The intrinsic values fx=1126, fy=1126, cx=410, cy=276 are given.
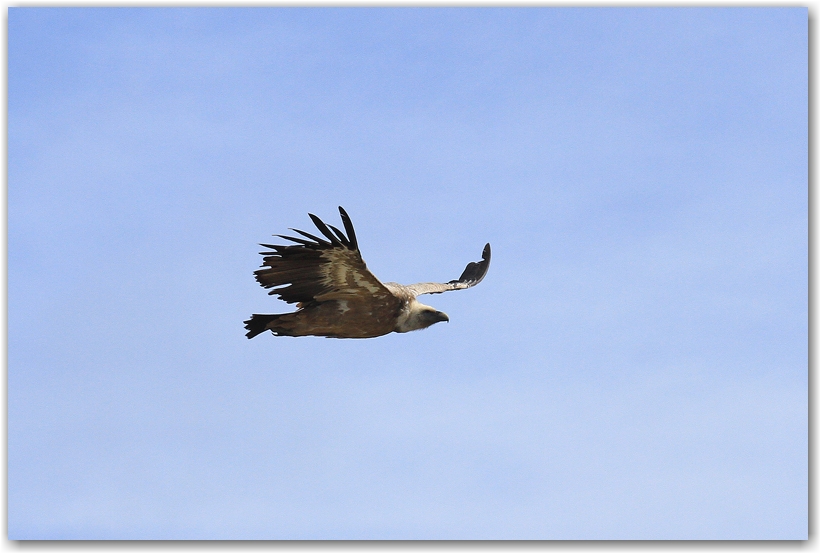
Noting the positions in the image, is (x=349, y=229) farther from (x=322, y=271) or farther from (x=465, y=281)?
(x=465, y=281)

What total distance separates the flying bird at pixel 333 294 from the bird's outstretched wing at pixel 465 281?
5.92 feet

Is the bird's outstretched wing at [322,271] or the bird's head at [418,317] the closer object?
the bird's outstretched wing at [322,271]

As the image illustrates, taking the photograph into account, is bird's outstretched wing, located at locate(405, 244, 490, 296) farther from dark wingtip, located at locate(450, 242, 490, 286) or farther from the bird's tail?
the bird's tail

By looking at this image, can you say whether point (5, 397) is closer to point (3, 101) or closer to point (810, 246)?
point (3, 101)

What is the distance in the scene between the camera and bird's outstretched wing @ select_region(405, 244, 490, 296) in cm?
1708

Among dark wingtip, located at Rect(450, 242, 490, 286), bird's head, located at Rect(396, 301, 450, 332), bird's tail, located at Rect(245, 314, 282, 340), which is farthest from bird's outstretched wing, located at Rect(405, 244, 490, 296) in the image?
bird's tail, located at Rect(245, 314, 282, 340)

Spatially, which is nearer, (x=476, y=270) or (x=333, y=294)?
(x=333, y=294)

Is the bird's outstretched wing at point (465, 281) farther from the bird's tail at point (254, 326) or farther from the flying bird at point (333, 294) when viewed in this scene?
the bird's tail at point (254, 326)

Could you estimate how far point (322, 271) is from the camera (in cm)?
1369

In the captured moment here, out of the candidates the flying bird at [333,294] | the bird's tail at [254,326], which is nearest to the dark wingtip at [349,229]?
the flying bird at [333,294]

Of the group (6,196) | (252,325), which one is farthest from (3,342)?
(252,325)

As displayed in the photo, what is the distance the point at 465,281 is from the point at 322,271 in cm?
516

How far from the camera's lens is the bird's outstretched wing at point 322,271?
13156 mm

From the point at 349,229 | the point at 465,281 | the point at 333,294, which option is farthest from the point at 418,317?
the point at 465,281
